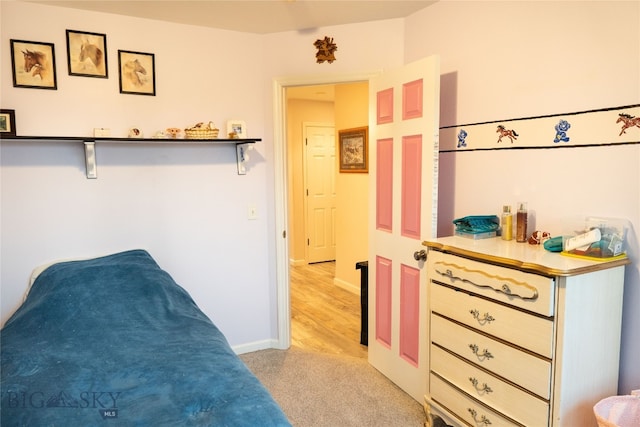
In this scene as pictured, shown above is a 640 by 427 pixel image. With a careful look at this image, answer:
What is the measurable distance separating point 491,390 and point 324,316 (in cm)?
231

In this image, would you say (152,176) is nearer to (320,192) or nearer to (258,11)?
(258,11)

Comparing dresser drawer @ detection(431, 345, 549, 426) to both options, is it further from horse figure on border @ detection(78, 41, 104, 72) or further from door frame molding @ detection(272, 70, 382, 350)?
horse figure on border @ detection(78, 41, 104, 72)

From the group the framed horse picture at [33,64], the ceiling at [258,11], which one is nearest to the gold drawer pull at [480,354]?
the ceiling at [258,11]

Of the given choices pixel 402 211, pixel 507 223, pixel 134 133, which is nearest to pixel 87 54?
pixel 134 133

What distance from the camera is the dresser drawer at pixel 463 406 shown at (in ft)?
6.01

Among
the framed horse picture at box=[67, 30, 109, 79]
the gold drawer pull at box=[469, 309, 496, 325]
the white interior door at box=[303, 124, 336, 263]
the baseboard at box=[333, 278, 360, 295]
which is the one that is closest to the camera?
the gold drawer pull at box=[469, 309, 496, 325]

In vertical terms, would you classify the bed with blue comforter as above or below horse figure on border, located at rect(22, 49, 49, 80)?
below

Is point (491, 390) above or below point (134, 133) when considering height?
below

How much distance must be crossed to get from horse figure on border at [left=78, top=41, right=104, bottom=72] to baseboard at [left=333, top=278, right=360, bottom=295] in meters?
3.25

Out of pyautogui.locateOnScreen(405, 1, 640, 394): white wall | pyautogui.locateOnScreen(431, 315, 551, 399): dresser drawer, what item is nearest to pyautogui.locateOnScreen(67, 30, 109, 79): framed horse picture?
pyautogui.locateOnScreen(405, 1, 640, 394): white wall

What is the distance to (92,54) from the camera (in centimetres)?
257

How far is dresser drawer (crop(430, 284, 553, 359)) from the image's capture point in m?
1.60

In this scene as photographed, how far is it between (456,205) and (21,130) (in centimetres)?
257

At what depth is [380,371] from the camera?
2.85m
